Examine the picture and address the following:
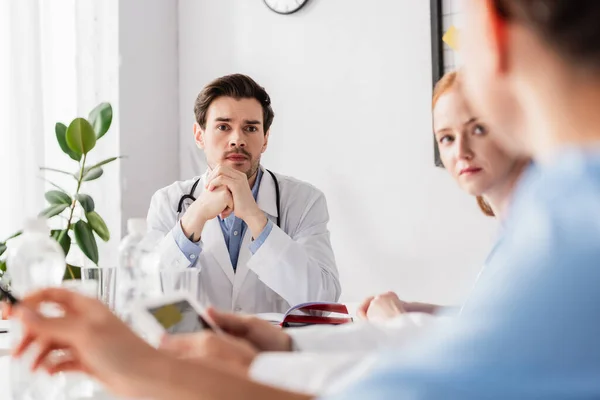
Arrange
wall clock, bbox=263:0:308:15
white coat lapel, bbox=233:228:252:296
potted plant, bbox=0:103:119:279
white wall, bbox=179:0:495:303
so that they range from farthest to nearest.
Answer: wall clock, bbox=263:0:308:15, white wall, bbox=179:0:495:303, potted plant, bbox=0:103:119:279, white coat lapel, bbox=233:228:252:296

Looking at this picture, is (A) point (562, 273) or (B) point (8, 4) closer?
(A) point (562, 273)

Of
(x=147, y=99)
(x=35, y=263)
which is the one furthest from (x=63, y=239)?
(x=35, y=263)

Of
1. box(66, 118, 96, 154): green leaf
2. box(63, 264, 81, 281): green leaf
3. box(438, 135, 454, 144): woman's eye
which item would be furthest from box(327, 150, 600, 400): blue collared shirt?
box(66, 118, 96, 154): green leaf

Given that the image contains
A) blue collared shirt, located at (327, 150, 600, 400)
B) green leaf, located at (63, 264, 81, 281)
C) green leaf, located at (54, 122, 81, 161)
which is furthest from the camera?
green leaf, located at (54, 122, 81, 161)

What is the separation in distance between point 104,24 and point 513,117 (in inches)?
122

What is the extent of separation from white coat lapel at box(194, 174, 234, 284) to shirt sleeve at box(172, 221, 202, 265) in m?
0.14

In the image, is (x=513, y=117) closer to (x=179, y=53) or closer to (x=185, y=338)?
(x=185, y=338)

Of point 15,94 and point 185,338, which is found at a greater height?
point 15,94

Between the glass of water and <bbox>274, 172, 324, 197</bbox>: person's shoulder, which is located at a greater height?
<bbox>274, 172, 324, 197</bbox>: person's shoulder

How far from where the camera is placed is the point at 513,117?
54cm

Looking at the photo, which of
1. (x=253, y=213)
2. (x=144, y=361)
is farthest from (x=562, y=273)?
(x=253, y=213)

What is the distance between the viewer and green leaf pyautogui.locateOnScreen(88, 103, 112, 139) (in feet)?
9.35

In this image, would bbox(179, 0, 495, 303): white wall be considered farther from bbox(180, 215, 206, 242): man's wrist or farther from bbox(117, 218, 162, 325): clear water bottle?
bbox(117, 218, 162, 325): clear water bottle

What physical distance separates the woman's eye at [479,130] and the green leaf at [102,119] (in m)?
1.68
